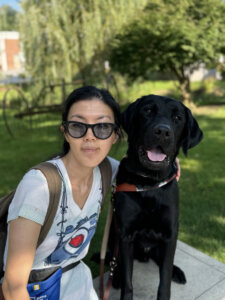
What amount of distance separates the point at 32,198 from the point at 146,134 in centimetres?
85

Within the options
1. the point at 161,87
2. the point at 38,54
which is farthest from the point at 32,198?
the point at 161,87

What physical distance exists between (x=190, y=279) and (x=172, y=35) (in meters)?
8.73

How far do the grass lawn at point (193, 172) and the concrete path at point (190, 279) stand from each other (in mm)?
313

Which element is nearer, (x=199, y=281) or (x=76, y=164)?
(x=76, y=164)

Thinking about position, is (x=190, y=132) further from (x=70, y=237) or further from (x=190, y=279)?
(x=190, y=279)

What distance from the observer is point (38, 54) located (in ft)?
37.3

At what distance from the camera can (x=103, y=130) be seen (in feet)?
5.90

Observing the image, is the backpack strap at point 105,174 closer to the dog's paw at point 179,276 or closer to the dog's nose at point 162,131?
the dog's nose at point 162,131

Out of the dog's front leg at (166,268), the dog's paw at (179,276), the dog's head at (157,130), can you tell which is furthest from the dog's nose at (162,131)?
the dog's paw at (179,276)

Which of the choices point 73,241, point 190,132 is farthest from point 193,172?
point 73,241

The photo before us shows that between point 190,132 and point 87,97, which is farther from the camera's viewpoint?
point 190,132

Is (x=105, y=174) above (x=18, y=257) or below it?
above

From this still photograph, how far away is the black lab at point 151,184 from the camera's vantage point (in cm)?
201

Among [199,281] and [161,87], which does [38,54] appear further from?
[199,281]
